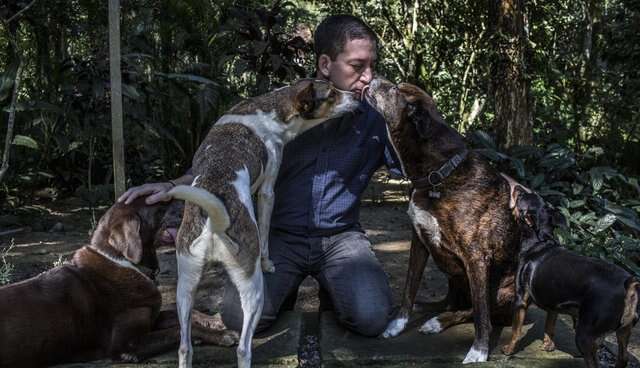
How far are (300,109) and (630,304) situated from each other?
1.82 m

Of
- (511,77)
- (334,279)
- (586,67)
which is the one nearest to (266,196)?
(334,279)

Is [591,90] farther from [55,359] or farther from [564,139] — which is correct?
[55,359]

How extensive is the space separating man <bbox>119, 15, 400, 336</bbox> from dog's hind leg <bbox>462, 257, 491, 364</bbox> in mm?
616

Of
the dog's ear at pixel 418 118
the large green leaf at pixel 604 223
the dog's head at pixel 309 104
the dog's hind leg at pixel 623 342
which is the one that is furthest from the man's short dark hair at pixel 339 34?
the large green leaf at pixel 604 223

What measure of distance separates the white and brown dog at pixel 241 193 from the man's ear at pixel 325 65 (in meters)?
0.31

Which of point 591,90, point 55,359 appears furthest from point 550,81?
point 55,359

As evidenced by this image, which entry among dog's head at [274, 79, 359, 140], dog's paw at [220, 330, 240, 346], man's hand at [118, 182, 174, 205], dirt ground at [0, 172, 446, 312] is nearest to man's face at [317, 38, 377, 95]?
dog's head at [274, 79, 359, 140]

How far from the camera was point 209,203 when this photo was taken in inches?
107

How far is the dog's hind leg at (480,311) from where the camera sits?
3.35 metres

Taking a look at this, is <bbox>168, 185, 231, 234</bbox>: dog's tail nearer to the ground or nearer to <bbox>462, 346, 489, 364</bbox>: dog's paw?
the ground

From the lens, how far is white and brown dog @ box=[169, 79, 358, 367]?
2.91m

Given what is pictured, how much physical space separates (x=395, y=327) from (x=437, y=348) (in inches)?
11.8

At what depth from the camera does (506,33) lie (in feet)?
24.6

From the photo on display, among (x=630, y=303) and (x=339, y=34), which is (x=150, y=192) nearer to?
(x=339, y=34)
